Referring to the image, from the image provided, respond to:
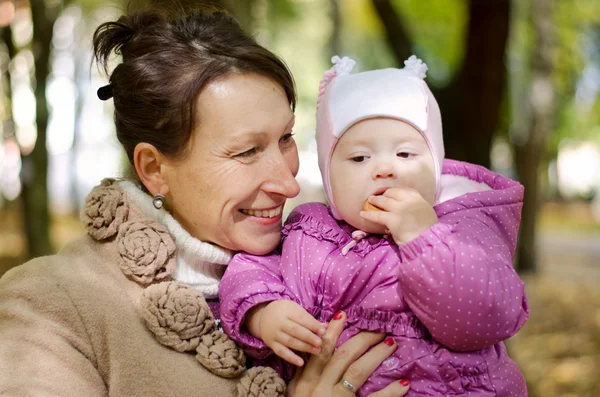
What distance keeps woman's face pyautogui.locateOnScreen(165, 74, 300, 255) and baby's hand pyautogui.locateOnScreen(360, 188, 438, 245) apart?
1.13 ft

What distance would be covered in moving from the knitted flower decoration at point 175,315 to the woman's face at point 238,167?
24 cm

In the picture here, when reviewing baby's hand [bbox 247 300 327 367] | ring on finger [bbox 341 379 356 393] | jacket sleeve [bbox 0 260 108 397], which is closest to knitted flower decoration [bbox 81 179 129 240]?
jacket sleeve [bbox 0 260 108 397]

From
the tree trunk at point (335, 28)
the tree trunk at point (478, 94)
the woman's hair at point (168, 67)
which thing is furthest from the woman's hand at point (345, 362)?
the tree trunk at point (335, 28)

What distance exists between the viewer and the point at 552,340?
28.4 ft

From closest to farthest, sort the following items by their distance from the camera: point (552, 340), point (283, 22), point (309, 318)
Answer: point (309, 318)
point (552, 340)
point (283, 22)


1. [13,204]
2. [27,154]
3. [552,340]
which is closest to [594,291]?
[552,340]

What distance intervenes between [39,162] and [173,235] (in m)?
8.49

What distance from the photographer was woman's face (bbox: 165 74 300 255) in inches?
87.5

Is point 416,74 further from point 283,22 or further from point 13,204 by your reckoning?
point 13,204

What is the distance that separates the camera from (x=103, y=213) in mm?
2246

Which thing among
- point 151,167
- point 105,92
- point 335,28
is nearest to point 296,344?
point 151,167

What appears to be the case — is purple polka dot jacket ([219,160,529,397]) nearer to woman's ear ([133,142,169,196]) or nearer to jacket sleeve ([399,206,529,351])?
jacket sleeve ([399,206,529,351])

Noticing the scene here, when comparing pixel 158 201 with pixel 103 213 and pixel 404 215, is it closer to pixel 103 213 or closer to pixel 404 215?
pixel 103 213

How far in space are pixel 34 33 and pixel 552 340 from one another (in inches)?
320
